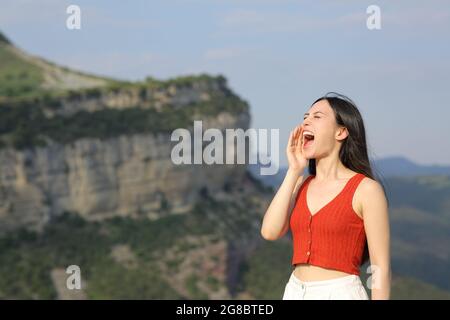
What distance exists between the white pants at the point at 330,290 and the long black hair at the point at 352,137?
1.05 ft

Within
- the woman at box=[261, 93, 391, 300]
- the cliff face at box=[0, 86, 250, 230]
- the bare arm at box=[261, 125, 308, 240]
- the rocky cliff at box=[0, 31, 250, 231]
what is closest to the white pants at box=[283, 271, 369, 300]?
the woman at box=[261, 93, 391, 300]

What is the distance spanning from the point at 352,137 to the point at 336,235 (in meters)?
0.80

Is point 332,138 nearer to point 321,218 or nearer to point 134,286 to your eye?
point 321,218

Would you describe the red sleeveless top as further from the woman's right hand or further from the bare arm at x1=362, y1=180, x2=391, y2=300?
the woman's right hand

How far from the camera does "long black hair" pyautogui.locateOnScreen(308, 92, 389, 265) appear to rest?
7324 mm

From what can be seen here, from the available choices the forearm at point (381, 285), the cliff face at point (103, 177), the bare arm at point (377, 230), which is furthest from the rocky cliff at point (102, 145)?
the forearm at point (381, 285)

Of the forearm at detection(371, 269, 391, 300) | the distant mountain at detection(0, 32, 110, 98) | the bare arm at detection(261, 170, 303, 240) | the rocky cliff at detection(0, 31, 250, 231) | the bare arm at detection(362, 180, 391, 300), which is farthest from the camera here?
the distant mountain at detection(0, 32, 110, 98)

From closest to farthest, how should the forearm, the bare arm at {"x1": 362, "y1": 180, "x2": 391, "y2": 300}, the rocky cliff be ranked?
the forearm → the bare arm at {"x1": 362, "y1": 180, "x2": 391, "y2": 300} → the rocky cliff

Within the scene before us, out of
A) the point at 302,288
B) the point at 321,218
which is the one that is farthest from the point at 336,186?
the point at 302,288

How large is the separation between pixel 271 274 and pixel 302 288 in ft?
279

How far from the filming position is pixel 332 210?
705 centimetres

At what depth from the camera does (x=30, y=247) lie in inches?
3054

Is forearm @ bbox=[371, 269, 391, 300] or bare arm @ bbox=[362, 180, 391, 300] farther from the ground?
bare arm @ bbox=[362, 180, 391, 300]

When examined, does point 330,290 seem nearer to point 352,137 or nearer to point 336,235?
point 336,235
